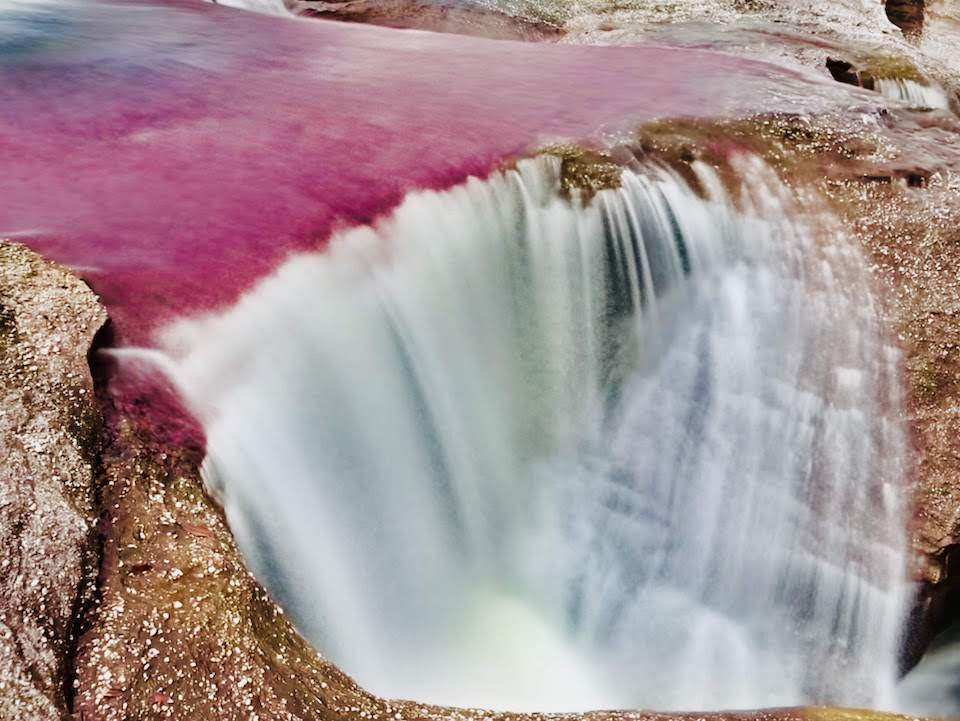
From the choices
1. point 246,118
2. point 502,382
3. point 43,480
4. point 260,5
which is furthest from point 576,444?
point 260,5

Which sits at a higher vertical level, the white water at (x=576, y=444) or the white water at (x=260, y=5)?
the white water at (x=260, y=5)

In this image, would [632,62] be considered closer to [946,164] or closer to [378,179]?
[946,164]

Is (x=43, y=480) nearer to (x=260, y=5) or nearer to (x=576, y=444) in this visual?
(x=576, y=444)

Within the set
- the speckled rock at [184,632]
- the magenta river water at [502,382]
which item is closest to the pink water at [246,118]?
the magenta river water at [502,382]

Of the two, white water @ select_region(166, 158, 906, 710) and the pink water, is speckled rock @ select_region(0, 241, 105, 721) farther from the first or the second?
white water @ select_region(166, 158, 906, 710)

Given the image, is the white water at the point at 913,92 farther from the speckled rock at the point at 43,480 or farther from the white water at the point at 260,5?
the speckled rock at the point at 43,480
